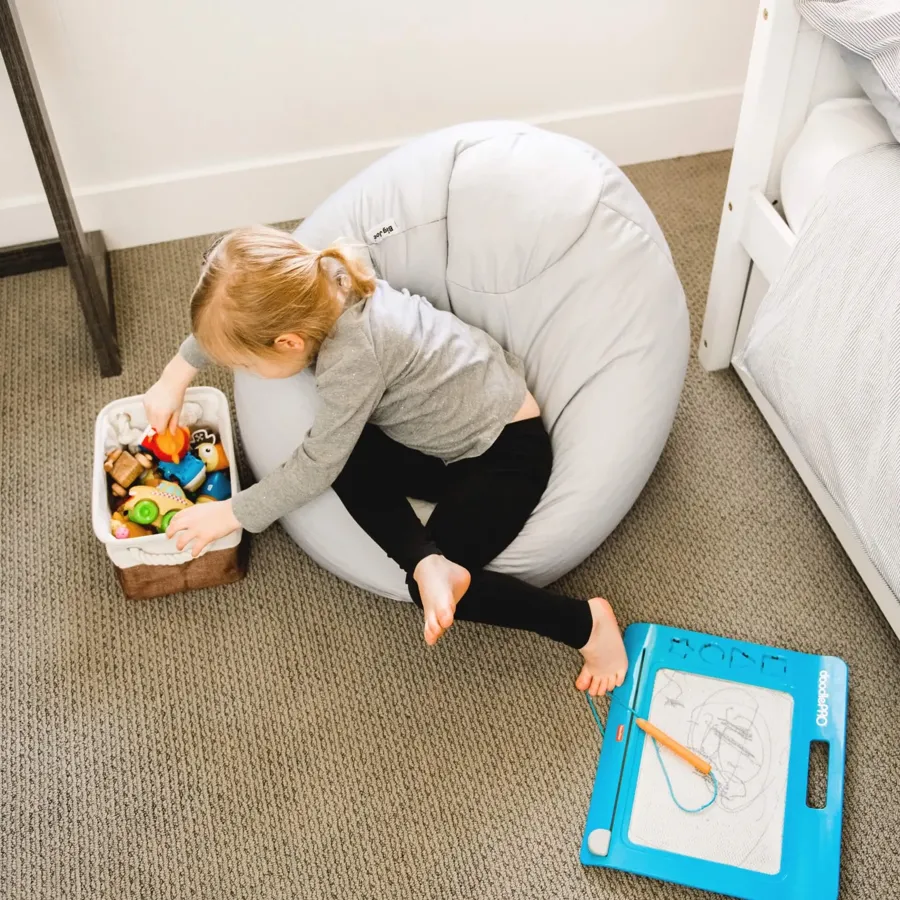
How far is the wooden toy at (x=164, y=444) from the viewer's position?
1463mm

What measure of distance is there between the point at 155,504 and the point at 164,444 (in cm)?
10

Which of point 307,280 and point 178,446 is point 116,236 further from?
point 307,280

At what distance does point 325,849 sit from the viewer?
128 centimetres

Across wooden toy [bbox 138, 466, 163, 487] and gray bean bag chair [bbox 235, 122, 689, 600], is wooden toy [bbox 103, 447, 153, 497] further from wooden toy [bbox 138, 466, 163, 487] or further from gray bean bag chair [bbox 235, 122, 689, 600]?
gray bean bag chair [bbox 235, 122, 689, 600]

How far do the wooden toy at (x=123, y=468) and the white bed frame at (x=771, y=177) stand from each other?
3.23 ft

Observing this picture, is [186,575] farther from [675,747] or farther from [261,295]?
[675,747]

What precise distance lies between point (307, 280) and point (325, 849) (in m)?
0.73

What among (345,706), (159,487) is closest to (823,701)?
(345,706)

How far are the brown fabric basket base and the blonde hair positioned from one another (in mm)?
353

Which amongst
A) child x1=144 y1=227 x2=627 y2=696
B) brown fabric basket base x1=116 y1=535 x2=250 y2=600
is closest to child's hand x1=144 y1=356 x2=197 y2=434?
child x1=144 y1=227 x2=627 y2=696

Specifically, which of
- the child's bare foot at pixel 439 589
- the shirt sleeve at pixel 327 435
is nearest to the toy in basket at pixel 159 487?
the shirt sleeve at pixel 327 435

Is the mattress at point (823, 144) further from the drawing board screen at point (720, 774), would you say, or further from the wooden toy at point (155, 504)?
the wooden toy at point (155, 504)

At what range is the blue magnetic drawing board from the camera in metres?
1.22

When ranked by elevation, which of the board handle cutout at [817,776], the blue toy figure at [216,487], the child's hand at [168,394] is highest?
the child's hand at [168,394]
